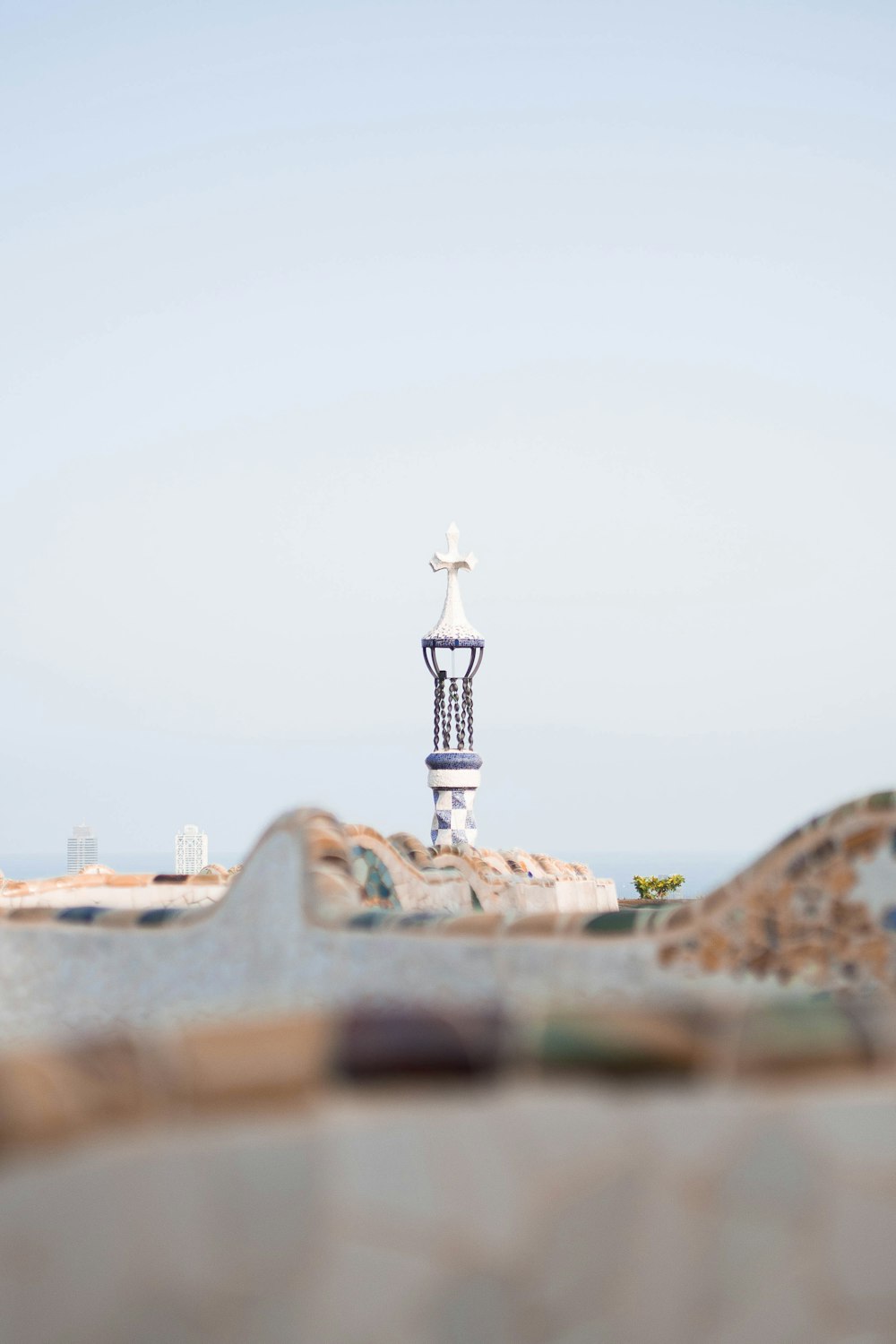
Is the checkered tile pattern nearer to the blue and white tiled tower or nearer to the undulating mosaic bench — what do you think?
the blue and white tiled tower

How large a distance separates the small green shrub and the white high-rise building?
184 inches

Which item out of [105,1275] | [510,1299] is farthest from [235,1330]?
Answer: [510,1299]

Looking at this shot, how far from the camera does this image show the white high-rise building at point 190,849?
13288 mm

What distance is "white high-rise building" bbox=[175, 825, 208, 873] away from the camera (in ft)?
43.6

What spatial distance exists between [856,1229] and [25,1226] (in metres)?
0.65

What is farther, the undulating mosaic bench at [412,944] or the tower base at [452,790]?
the tower base at [452,790]

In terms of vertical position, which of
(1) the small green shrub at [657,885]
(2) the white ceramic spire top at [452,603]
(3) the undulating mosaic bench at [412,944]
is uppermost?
(2) the white ceramic spire top at [452,603]

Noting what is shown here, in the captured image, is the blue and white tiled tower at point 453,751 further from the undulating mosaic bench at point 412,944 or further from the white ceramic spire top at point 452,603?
the undulating mosaic bench at point 412,944

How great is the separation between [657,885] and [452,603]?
388 centimetres

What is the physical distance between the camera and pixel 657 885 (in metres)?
15.0

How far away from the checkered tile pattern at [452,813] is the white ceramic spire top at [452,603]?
1.70 meters

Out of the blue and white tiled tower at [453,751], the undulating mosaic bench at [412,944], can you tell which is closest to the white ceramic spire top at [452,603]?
the blue and white tiled tower at [453,751]

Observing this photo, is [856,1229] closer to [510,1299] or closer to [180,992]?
[510,1299]

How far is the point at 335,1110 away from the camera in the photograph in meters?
1.05
